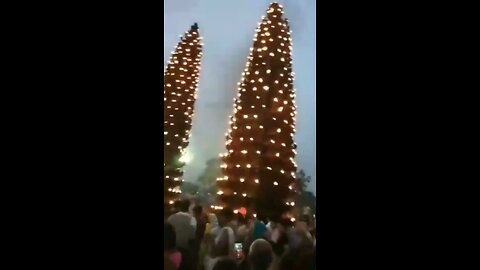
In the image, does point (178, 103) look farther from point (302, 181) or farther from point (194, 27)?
point (302, 181)

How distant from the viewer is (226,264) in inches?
78.2

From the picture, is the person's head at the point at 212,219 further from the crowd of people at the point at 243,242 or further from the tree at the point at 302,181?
the tree at the point at 302,181

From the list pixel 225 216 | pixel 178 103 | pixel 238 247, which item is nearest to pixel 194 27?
pixel 178 103

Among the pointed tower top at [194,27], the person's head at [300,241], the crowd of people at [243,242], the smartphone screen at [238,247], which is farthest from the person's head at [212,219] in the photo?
the pointed tower top at [194,27]

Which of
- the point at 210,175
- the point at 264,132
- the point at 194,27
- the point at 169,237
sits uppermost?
the point at 194,27

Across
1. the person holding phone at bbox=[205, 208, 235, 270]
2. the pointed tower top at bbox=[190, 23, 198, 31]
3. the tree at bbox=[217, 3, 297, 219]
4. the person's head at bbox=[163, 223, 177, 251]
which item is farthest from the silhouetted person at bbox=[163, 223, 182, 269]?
the pointed tower top at bbox=[190, 23, 198, 31]

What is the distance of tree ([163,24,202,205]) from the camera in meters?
1.95

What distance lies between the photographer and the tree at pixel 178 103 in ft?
6.40

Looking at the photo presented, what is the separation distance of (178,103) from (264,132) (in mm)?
320

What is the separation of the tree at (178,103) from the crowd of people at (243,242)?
103 millimetres
